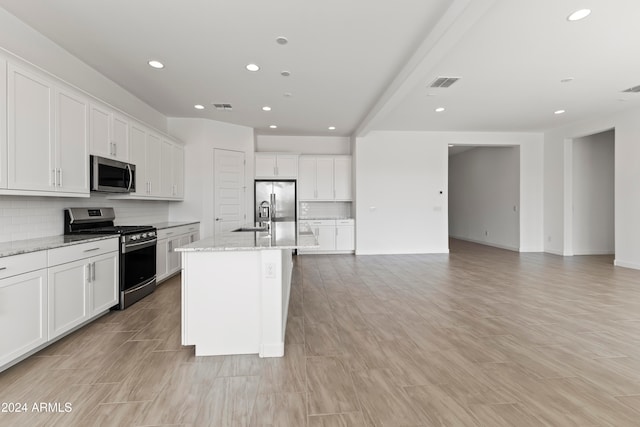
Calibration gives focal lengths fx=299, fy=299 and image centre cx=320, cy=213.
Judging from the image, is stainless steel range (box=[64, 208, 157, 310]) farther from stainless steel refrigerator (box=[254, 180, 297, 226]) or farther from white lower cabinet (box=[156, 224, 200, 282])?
stainless steel refrigerator (box=[254, 180, 297, 226])

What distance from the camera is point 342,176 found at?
768cm

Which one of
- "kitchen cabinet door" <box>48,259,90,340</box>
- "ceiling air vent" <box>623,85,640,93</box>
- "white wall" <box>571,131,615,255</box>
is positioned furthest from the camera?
"white wall" <box>571,131,615,255</box>

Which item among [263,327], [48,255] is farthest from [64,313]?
[263,327]

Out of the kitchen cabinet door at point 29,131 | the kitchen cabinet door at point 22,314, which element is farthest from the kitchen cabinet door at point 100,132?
the kitchen cabinet door at point 22,314

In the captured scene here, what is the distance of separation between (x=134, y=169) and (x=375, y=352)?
4044mm

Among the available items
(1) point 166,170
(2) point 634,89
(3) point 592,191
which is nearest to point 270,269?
(1) point 166,170

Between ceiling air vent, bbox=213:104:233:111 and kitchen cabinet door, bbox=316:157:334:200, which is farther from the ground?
ceiling air vent, bbox=213:104:233:111

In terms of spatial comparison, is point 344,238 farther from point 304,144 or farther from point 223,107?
point 223,107

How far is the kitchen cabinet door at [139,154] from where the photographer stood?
4.27 meters

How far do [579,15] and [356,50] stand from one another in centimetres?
211

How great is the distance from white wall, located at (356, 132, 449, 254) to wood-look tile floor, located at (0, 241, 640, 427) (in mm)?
3459

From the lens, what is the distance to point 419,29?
3031mm

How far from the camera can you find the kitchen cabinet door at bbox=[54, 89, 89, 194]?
2.96 m

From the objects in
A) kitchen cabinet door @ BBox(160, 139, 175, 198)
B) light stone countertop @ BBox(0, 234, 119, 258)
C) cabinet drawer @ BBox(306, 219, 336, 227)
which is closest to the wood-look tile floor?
light stone countertop @ BBox(0, 234, 119, 258)
